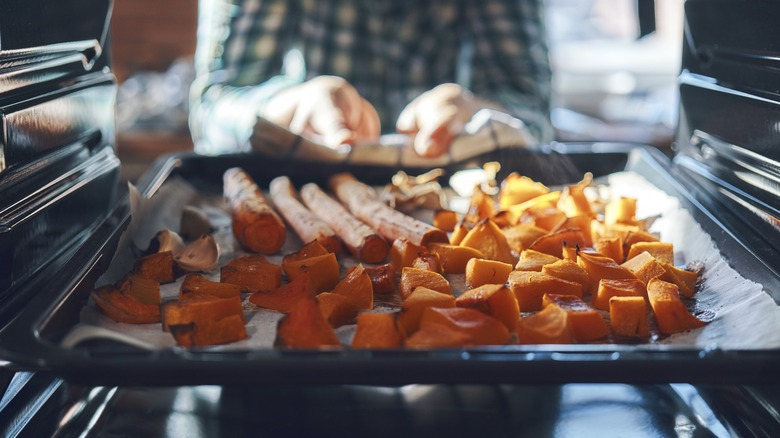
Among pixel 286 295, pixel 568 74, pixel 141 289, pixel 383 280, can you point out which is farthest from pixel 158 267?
pixel 568 74

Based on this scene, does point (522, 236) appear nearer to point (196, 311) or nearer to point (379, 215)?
point (379, 215)

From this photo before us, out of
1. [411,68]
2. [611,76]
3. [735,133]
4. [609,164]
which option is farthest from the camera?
[611,76]

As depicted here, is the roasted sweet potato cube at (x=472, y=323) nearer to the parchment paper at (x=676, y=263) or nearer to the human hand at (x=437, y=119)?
the parchment paper at (x=676, y=263)

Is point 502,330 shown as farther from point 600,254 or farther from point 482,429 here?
point 600,254

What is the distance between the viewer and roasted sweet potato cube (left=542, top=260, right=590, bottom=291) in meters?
0.99

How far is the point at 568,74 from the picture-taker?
4703 millimetres

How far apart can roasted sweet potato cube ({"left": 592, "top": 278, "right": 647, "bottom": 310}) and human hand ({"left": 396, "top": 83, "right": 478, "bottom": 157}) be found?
73 cm

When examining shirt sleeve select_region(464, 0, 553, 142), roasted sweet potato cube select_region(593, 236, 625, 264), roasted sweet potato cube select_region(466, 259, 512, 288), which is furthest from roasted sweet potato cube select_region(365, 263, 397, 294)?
shirt sleeve select_region(464, 0, 553, 142)

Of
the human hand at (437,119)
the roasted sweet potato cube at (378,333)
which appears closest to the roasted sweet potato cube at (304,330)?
the roasted sweet potato cube at (378,333)

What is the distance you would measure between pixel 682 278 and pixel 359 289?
45 centimetres

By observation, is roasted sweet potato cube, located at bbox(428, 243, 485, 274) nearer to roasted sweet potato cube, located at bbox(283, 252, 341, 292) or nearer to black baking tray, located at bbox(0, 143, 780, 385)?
roasted sweet potato cube, located at bbox(283, 252, 341, 292)

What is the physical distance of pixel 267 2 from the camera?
247 centimetres

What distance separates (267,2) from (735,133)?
1.74 m

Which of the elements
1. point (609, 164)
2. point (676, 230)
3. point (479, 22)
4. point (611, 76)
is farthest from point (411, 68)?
→ point (611, 76)
